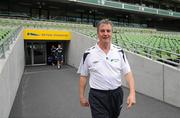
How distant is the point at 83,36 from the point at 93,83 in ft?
34.9

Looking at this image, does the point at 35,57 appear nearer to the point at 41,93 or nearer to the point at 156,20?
the point at 41,93

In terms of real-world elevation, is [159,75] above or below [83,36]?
below

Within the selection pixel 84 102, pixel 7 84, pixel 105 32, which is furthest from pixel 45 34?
pixel 105 32

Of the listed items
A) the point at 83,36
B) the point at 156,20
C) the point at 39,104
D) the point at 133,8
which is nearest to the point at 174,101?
the point at 39,104

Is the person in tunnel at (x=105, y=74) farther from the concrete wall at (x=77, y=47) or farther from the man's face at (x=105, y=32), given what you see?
the concrete wall at (x=77, y=47)

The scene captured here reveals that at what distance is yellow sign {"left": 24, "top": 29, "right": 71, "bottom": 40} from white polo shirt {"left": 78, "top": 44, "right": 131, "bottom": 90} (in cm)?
1204

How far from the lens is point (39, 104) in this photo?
20.7 feet

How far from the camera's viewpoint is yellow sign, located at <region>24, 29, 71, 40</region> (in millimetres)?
14273

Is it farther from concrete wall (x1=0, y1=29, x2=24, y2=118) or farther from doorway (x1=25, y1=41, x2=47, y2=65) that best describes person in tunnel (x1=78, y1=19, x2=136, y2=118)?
doorway (x1=25, y1=41, x2=47, y2=65)

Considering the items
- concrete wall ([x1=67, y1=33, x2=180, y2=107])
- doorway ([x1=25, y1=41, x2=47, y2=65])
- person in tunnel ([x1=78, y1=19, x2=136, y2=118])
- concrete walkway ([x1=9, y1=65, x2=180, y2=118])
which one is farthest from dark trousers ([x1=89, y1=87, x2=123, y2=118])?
doorway ([x1=25, y1=41, x2=47, y2=65])

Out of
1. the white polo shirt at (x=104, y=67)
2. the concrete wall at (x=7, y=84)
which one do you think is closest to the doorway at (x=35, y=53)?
the concrete wall at (x=7, y=84)

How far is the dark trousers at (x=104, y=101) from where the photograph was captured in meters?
2.80

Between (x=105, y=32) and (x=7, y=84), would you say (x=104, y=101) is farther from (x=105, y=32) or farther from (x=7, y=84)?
(x=7, y=84)

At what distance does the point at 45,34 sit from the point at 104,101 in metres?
12.4
